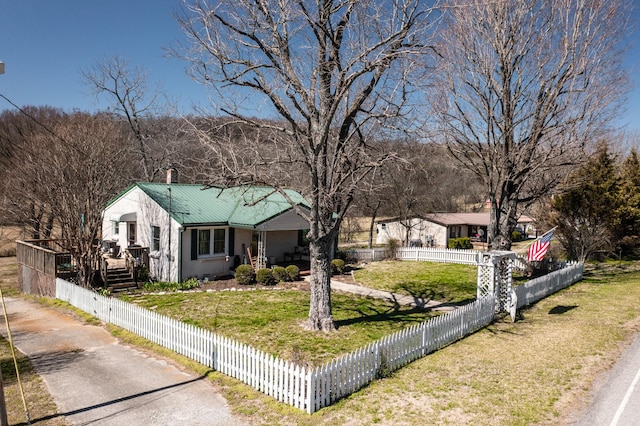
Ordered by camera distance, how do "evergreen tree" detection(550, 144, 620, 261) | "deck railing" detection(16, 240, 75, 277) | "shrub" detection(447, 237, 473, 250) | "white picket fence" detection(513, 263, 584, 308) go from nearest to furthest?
"white picket fence" detection(513, 263, 584, 308), "deck railing" detection(16, 240, 75, 277), "evergreen tree" detection(550, 144, 620, 261), "shrub" detection(447, 237, 473, 250)

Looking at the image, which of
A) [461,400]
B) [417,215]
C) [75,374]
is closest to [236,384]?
[75,374]

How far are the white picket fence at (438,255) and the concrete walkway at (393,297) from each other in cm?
969

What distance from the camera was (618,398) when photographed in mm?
8820

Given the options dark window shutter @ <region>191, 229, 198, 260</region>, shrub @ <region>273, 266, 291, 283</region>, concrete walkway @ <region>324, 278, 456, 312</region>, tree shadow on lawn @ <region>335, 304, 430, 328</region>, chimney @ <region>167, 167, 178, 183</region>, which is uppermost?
chimney @ <region>167, 167, 178, 183</region>

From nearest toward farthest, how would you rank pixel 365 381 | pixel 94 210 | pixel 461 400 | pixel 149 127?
pixel 461 400
pixel 365 381
pixel 94 210
pixel 149 127

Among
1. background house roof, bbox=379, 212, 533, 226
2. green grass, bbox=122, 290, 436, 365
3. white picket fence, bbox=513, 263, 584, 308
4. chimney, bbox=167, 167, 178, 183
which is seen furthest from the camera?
background house roof, bbox=379, 212, 533, 226

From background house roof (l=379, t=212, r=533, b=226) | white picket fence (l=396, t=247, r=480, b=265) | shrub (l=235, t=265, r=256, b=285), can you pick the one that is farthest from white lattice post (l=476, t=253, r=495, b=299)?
background house roof (l=379, t=212, r=533, b=226)

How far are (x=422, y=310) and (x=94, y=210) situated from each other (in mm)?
13486

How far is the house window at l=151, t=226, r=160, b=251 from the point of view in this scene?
21375mm

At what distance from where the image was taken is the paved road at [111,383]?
7898 millimetres

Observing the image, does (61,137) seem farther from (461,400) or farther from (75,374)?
(461,400)

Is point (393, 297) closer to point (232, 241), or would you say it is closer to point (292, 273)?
point (292, 273)

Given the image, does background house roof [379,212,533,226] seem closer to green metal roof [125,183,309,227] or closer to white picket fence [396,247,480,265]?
white picket fence [396,247,480,265]

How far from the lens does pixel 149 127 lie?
39531 millimetres
